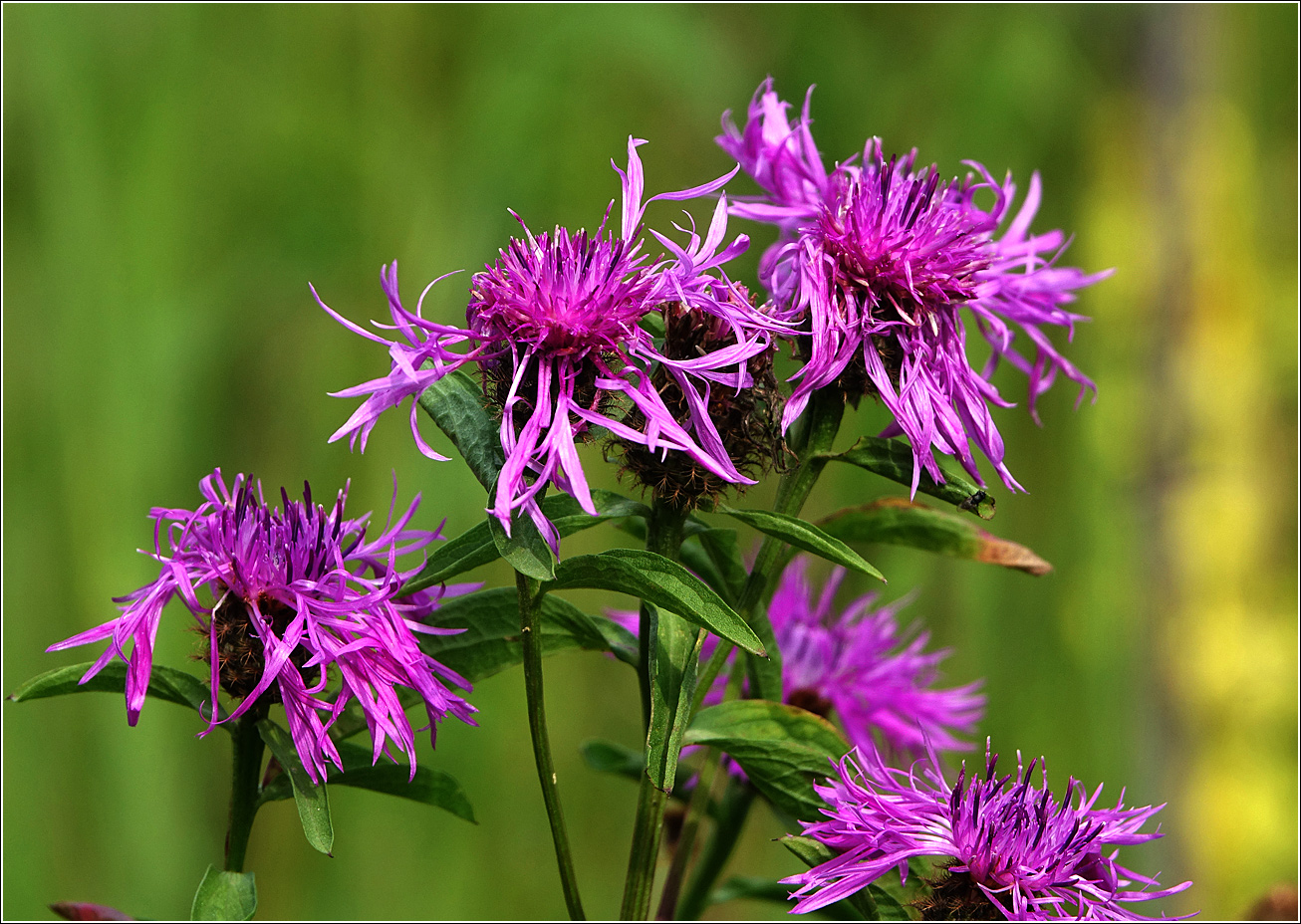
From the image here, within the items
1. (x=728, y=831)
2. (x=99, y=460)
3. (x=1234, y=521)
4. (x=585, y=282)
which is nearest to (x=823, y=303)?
(x=585, y=282)

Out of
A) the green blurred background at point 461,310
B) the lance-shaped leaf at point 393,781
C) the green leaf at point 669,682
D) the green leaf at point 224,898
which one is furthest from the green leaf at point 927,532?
the green blurred background at point 461,310

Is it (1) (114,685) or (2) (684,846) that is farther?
(2) (684,846)

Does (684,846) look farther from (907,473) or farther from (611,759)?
(907,473)

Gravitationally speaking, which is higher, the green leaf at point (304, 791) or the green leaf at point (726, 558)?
the green leaf at point (726, 558)

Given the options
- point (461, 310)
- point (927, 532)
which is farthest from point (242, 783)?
point (461, 310)

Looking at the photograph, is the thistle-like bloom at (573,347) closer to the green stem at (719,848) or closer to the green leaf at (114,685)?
the green leaf at (114,685)

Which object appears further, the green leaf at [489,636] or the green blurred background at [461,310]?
the green blurred background at [461,310]

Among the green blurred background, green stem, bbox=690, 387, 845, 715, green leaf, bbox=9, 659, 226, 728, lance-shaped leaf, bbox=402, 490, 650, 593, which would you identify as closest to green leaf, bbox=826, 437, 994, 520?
green stem, bbox=690, 387, 845, 715
